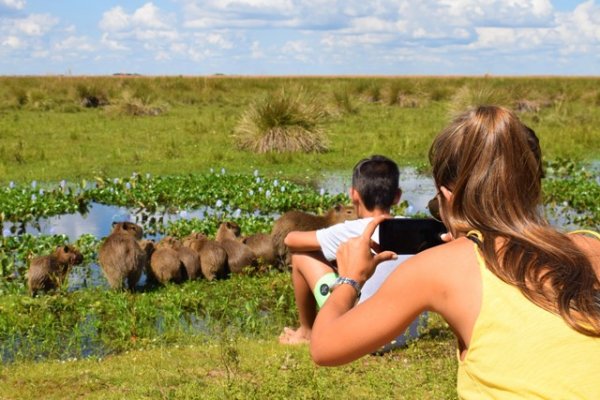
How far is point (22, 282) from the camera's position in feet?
23.5

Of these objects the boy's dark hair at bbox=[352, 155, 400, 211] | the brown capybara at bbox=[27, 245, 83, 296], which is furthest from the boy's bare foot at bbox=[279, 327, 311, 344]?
the brown capybara at bbox=[27, 245, 83, 296]

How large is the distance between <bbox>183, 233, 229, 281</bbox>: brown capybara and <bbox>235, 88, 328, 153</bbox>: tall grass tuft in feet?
25.0

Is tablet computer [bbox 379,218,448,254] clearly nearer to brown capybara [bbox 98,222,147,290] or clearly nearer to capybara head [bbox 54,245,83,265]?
brown capybara [bbox 98,222,147,290]

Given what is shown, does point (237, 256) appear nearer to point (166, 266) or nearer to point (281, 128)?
point (166, 266)

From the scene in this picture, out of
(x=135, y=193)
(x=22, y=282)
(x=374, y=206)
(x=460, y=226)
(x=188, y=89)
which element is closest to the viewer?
(x=460, y=226)

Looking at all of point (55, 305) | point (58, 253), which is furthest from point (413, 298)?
point (58, 253)

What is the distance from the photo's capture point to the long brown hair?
1.86 meters

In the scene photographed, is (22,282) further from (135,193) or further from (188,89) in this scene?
(188,89)

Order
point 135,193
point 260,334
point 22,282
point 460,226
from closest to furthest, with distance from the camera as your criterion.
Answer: point 460,226 → point 260,334 → point 22,282 → point 135,193

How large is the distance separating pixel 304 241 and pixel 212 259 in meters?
2.57

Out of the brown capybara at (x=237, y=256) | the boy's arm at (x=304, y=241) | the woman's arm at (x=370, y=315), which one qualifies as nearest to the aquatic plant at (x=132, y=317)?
the brown capybara at (x=237, y=256)

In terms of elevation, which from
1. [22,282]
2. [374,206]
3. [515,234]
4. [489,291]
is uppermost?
[515,234]

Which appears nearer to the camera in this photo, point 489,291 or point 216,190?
point 489,291

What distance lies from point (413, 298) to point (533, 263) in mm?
293
